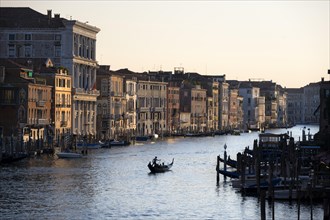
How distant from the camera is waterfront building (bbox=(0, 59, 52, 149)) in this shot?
65.4 meters

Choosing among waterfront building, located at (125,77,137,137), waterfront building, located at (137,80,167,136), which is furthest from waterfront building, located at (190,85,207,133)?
waterfront building, located at (125,77,137,137)

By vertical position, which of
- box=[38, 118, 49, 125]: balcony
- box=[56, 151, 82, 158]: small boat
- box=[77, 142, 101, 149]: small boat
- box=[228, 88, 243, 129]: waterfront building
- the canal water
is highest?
box=[228, 88, 243, 129]: waterfront building

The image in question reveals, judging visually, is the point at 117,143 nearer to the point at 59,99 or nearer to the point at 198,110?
the point at 59,99

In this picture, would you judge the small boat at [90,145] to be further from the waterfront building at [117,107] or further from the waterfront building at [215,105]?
the waterfront building at [215,105]

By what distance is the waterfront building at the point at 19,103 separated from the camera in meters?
65.4

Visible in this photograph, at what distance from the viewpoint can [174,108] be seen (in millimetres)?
114312

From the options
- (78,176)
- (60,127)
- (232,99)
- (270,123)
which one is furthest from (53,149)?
(270,123)

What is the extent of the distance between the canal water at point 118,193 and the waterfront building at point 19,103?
18.2 feet

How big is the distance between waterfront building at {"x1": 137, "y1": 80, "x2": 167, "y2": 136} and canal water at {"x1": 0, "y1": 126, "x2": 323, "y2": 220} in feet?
130

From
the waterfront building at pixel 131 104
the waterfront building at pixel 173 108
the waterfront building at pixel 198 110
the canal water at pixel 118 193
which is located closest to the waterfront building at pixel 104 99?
the waterfront building at pixel 131 104

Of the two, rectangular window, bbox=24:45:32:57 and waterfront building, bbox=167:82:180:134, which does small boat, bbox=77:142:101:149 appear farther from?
waterfront building, bbox=167:82:180:134

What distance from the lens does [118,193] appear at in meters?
41.8

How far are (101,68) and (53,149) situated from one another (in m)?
30.3

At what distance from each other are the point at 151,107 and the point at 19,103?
1550 inches
